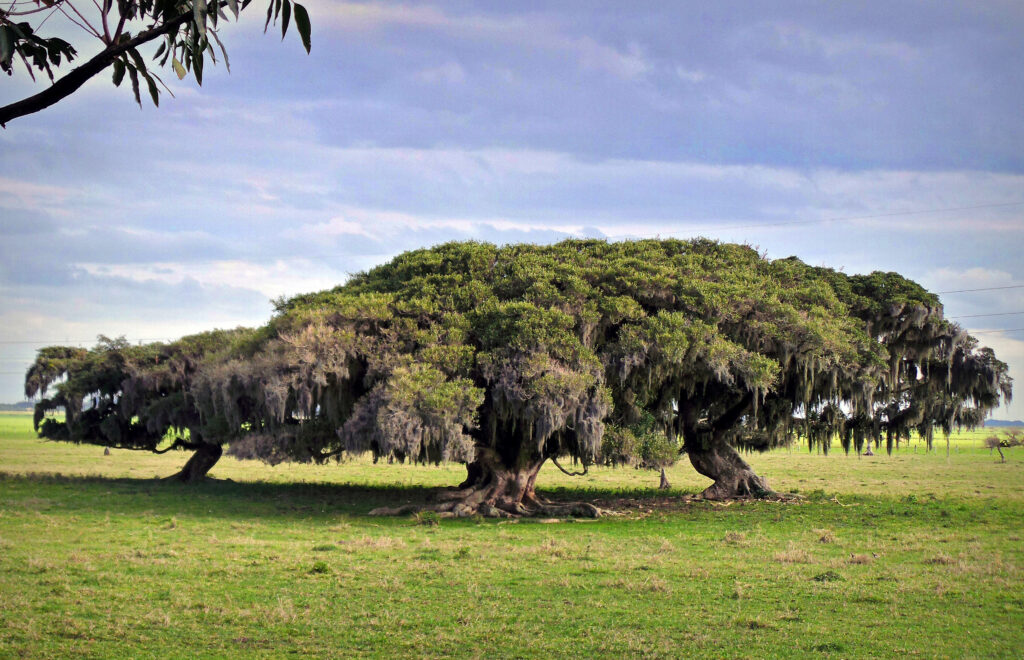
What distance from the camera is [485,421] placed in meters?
23.9

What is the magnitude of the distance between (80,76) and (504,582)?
972cm

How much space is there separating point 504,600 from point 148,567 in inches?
261

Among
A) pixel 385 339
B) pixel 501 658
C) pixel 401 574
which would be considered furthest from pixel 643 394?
pixel 501 658

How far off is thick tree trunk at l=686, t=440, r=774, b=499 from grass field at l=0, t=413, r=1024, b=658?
338 cm

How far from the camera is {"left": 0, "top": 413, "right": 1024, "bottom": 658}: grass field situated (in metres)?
9.84

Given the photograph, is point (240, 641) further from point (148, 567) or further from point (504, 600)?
point (148, 567)

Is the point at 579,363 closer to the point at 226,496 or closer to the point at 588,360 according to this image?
the point at 588,360

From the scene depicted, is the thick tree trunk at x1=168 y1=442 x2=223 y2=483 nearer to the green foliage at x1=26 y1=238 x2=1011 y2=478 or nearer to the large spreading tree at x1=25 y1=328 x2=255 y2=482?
the large spreading tree at x1=25 y1=328 x2=255 y2=482

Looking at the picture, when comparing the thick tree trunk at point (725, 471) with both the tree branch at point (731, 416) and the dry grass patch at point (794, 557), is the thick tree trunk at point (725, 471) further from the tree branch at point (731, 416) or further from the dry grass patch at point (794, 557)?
the dry grass patch at point (794, 557)

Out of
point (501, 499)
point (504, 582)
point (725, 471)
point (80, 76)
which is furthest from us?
point (725, 471)

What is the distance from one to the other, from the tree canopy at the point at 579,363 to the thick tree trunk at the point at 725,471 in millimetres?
58

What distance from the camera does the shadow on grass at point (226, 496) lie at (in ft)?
76.7

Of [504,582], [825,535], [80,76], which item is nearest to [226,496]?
[504,582]

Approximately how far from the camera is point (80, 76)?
6.88 meters
